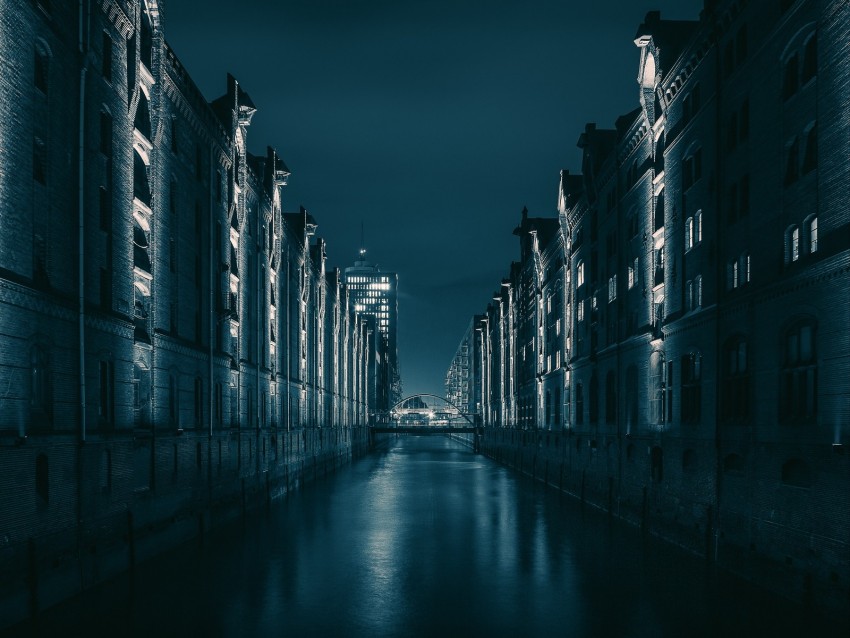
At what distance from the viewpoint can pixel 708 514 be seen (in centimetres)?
2556

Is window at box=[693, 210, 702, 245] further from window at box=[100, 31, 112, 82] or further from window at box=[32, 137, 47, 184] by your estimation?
window at box=[32, 137, 47, 184]

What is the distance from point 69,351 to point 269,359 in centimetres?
3074

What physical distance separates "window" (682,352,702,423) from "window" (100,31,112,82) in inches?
847

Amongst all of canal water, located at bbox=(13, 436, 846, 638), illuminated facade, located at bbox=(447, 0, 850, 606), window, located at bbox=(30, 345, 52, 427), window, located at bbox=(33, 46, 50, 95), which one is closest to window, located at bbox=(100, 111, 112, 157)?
window, located at bbox=(33, 46, 50, 95)

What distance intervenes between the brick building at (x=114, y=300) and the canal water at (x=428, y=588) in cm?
181

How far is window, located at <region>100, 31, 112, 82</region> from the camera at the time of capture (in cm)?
2497

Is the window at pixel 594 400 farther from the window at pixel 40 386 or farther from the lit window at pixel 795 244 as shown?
the window at pixel 40 386

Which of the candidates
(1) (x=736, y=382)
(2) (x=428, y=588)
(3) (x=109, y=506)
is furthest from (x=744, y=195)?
(3) (x=109, y=506)

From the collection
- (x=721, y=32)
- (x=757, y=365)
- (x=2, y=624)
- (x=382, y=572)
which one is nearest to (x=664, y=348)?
(x=757, y=365)

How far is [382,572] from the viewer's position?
24.4 m

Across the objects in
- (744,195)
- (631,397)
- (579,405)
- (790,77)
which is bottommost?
(579,405)

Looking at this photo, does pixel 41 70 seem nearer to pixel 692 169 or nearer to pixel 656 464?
pixel 692 169

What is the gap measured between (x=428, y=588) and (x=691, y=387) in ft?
43.7

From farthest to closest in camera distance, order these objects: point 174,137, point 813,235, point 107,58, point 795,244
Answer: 1. point 174,137
2. point 107,58
3. point 795,244
4. point 813,235
